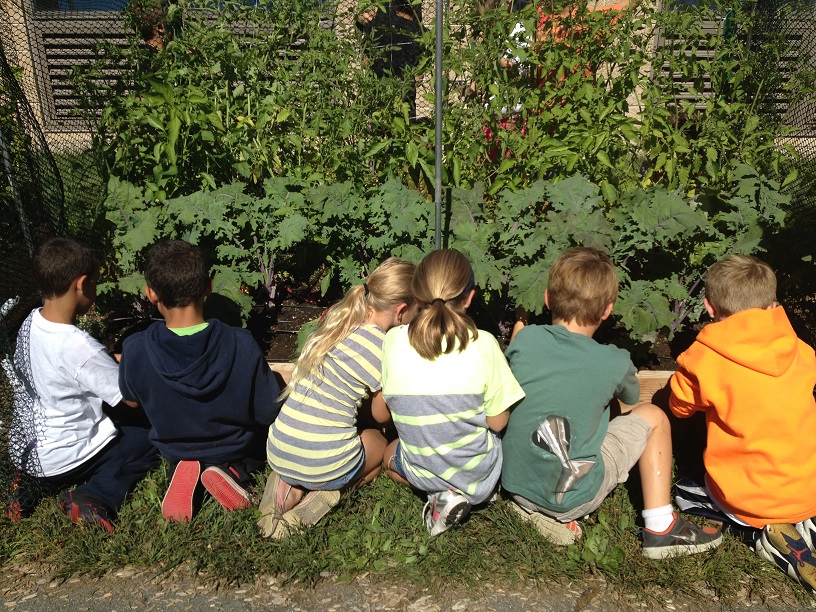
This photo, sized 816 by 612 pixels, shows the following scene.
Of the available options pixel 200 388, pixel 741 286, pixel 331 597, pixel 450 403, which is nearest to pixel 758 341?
pixel 741 286

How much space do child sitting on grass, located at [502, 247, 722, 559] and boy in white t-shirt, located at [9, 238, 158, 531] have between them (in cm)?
168

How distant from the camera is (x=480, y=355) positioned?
276 cm

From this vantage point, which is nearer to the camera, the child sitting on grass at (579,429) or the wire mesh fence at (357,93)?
the child sitting on grass at (579,429)

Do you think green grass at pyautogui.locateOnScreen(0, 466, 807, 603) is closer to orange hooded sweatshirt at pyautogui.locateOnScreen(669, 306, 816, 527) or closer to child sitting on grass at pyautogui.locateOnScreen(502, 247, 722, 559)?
child sitting on grass at pyautogui.locateOnScreen(502, 247, 722, 559)

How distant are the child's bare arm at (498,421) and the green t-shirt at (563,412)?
5 centimetres

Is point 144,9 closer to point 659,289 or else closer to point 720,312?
point 659,289

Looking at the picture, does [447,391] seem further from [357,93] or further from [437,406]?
[357,93]

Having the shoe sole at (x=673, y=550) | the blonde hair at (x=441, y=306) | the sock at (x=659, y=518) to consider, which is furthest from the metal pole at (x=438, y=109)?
the shoe sole at (x=673, y=550)

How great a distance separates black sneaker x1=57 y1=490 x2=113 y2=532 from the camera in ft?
9.95

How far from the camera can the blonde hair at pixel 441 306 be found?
2.72 m

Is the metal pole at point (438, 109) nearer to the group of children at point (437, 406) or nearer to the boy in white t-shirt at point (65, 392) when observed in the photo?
the group of children at point (437, 406)

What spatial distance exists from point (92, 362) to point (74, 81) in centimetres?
183

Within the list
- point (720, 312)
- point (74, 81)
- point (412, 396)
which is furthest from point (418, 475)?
point (74, 81)

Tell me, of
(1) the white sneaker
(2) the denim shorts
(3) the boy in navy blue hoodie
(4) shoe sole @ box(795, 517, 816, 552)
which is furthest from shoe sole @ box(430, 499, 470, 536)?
(4) shoe sole @ box(795, 517, 816, 552)
